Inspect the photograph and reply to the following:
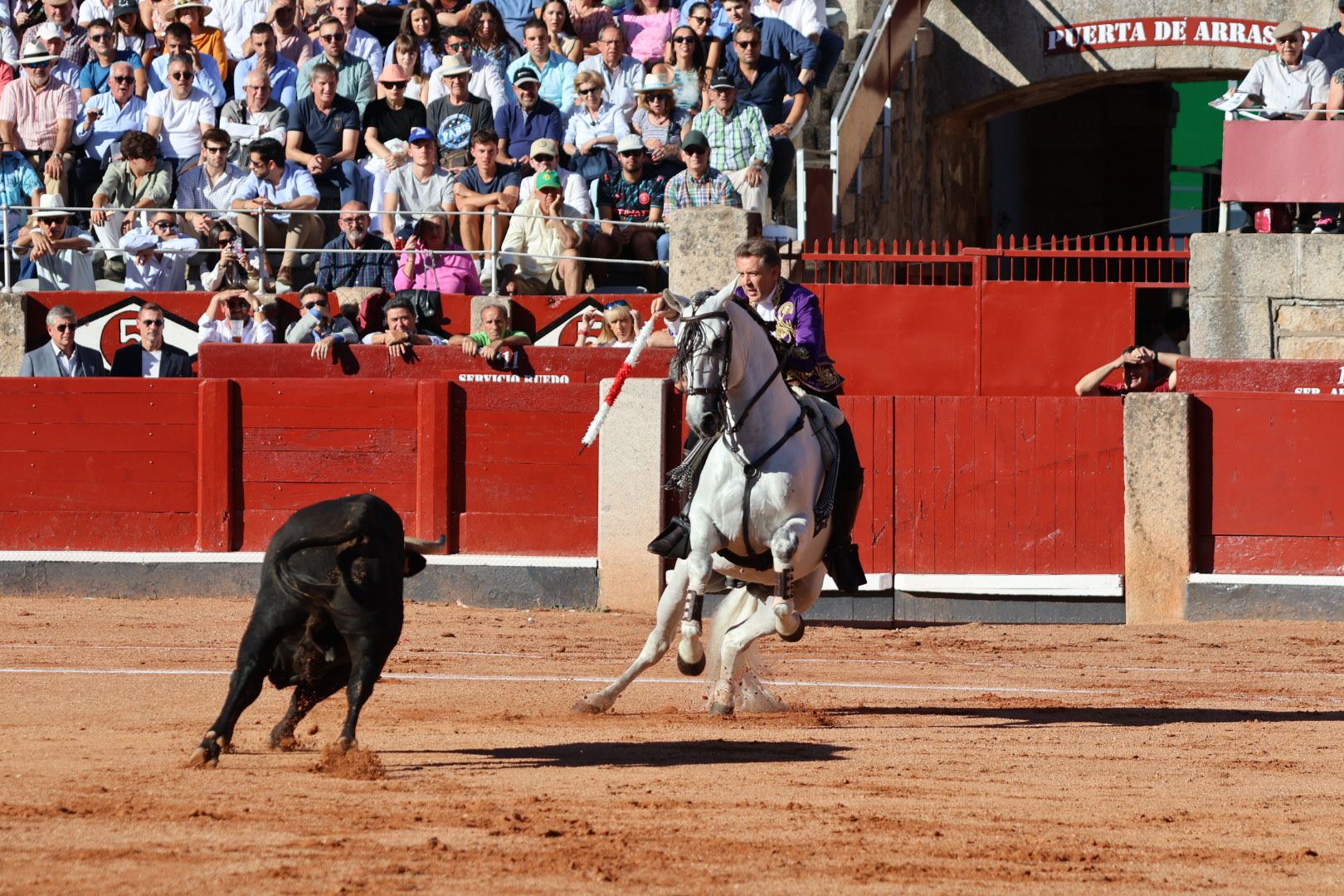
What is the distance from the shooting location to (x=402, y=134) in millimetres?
15039

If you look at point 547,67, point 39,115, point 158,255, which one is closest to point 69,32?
point 39,115

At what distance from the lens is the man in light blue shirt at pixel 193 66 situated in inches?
622

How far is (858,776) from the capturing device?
6832mm

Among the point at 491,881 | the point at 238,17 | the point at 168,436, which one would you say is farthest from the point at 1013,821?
the point at 238,17

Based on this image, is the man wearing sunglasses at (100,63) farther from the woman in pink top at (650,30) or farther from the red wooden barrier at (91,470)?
the woman in pink top at (650,30)

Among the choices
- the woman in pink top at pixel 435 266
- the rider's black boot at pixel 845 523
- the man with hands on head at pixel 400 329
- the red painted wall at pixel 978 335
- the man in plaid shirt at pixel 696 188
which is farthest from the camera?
the red painted wall at pixel 978 335

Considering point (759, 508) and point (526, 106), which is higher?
point (526, 106)

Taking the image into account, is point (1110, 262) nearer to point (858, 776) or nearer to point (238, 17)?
point (238, 17)

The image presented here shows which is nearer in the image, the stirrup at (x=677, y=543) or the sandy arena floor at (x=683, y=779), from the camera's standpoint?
the sandy arena floor at (x=683, y=779)

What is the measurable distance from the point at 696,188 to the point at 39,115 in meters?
5.58

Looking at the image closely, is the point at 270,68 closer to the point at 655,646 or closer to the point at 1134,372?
the point at 1134,372

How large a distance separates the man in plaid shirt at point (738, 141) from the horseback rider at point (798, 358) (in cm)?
603

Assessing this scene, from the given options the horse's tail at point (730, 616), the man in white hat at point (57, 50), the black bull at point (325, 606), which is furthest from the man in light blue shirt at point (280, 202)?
the black bull at point (325, 606)

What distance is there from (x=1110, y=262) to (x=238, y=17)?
7962 millimetres
